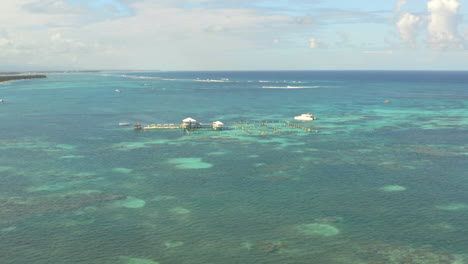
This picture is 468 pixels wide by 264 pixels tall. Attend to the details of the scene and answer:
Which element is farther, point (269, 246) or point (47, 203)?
point (47, 203)

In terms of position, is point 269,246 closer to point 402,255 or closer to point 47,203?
point 402,255

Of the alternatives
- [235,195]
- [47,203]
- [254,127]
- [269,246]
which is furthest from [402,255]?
[254,127]

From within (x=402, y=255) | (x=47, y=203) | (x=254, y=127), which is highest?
(x=254, y=127)

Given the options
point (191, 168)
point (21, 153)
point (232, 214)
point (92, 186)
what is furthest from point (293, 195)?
point (21, 153)

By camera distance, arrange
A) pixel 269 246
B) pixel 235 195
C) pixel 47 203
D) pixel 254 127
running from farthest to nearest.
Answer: pixel 254 127, pixel 235 195, pixel 47 203, pixel 269 246

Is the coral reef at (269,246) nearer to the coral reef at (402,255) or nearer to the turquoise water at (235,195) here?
the turquoise water at (235,195)

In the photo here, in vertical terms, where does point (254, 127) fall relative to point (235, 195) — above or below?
above

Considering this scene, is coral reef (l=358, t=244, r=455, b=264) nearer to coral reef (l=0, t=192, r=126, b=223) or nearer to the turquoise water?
the turquoise water

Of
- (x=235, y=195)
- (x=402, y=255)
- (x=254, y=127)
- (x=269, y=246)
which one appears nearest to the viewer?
(x=402, y=255)

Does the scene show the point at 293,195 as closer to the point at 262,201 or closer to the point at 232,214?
the point at 262,201
